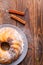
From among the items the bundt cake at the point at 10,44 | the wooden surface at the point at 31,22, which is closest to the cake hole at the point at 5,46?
the bundt cake at the point at 10,44

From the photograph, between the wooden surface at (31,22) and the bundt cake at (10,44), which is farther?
the wooden surface at (31,22)

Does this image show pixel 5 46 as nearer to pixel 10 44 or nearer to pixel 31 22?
pixel 10 44

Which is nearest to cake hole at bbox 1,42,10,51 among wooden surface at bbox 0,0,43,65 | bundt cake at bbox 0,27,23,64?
bundt cake at bbox 0,27,23,64

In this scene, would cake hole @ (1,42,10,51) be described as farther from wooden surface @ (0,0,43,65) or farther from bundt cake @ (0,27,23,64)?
wooden surface @ (0,0,43,65)

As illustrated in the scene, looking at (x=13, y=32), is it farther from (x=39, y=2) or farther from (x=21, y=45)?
(x=39, y=2)

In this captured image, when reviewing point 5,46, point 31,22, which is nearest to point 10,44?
point 5,46

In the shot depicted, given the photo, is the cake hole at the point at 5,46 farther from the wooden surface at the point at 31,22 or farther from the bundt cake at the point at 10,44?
the wooden surface at the point at 31,22
